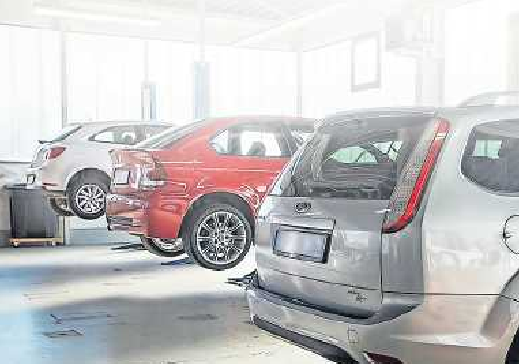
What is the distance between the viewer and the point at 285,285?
334 cm

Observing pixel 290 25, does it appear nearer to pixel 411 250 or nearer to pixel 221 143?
pixel 221 143

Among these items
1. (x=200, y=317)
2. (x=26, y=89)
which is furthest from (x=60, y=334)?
(x=26, y=89)

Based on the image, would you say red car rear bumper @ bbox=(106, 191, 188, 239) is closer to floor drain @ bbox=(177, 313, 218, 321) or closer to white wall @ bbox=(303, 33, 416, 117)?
floor drain @ bbox=(177, 313, 218, 321)

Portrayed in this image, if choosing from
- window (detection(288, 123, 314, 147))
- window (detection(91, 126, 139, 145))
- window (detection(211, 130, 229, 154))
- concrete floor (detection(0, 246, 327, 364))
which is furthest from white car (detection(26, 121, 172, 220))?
window (detection(288, 123, 314, 147))

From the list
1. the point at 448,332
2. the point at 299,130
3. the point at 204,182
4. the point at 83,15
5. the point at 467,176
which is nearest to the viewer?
the point at 448,332

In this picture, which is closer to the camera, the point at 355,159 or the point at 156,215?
the point at 355,159

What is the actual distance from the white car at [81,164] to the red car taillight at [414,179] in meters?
7.19

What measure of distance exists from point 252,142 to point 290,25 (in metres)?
7.04

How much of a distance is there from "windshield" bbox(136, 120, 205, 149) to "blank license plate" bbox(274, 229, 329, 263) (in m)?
3.69

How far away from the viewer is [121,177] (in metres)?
7.07

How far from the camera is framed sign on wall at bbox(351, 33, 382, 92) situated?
513 inches

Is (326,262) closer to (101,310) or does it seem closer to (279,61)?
(101,310)

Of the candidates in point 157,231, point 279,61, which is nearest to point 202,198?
point 157,231

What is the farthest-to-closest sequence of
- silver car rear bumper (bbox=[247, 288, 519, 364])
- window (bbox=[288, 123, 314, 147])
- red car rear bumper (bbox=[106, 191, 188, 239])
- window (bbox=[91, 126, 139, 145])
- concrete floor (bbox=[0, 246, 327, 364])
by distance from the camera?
window (bbox=[91, 126, 139, 145]) → window (bbox=[288, 123, 314, 147]) → red car rear bumper (bbox=[106, 191, 188, 239]) → concrete floor (bbox=[0, 246, 327, 364]) → silver car rear bumper (bbox=[247, 288, 519, 364])
